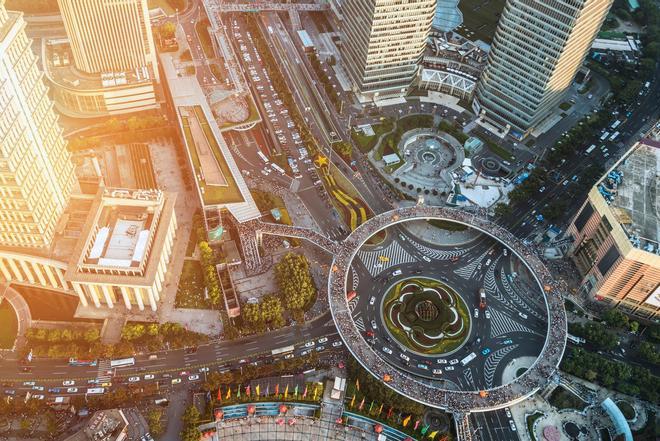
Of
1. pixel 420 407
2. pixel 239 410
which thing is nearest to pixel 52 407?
pixel 239 410

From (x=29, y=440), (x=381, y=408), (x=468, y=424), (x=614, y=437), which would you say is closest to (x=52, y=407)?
(x=29, y=440)

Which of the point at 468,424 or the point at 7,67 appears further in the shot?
the point at 468,424

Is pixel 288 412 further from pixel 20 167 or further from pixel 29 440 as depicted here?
pixel 20 167

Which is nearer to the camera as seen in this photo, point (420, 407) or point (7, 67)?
point (7, 67)

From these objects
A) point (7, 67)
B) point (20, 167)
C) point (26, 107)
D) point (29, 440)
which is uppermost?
point (7, 67)

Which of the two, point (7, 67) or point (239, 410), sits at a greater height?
point (7, 67)

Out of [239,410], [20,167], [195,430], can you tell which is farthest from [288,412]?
[20,167]

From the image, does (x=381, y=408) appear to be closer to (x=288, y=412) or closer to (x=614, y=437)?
(x=288, y=412)

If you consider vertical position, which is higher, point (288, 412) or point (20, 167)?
point (20, 167)
